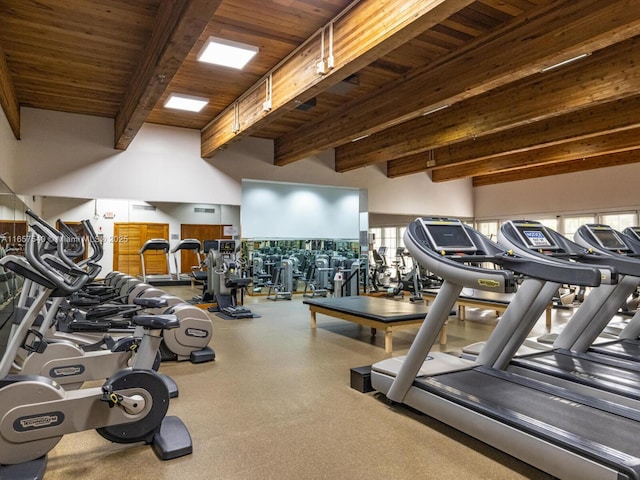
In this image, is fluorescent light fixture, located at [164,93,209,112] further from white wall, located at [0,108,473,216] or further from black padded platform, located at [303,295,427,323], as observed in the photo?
black padded platform, located at [303,295,427,323]

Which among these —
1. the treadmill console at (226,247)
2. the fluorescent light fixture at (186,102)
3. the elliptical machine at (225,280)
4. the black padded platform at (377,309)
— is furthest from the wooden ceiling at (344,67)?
the black padded platform at (377,309)

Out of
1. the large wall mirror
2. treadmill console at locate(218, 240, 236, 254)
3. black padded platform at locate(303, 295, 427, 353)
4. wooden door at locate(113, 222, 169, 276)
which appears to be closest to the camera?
the large wall mirror

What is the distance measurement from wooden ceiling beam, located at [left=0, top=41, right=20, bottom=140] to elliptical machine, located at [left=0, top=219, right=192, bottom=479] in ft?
14.4

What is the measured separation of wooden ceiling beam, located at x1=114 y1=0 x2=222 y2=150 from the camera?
3496 millimetres

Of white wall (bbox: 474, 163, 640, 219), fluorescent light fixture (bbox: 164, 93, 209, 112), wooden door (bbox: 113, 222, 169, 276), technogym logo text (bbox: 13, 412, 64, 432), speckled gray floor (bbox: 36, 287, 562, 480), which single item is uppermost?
fluorescent light fixture (bbox: 164, 93, 209, 112)

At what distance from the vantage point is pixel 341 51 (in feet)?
14.5

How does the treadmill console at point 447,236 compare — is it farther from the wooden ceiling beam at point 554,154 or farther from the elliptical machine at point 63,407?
the wooden ceiling beam at point 554,154

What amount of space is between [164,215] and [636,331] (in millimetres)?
8141

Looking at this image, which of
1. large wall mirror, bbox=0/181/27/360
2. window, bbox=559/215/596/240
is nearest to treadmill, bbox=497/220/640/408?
large wall mirror, bbox=0/181/27/360

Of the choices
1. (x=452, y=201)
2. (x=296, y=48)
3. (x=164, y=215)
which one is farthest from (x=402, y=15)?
(x=452, y=201)

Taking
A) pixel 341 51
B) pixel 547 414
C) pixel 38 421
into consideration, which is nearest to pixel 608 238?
pixel 547 414

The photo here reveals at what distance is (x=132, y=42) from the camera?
5164 mm

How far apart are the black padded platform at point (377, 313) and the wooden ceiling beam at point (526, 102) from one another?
3324 millimetres

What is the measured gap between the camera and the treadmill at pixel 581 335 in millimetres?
3102
